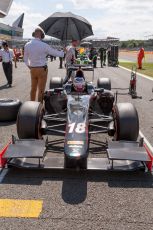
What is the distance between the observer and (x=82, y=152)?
4.31 meters

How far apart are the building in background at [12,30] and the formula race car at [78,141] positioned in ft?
298

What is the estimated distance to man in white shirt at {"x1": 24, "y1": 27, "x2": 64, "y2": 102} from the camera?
777 cm

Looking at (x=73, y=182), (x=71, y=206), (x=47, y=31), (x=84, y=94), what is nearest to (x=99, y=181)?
(x=73, y=182)

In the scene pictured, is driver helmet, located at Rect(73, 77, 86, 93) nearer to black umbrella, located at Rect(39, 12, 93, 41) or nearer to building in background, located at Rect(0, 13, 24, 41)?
black umbrella, located at Rect(39, 12, 93, 41)

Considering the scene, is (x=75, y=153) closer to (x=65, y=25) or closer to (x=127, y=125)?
(x=127, y=125)

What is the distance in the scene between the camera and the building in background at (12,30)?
333 ft

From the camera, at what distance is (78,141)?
452 cm

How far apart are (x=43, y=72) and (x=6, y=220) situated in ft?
17.0

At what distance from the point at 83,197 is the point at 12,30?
117 meters

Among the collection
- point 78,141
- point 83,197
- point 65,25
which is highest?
point 65,25

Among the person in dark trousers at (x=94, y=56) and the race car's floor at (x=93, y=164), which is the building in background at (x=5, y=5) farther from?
the race car's floor at (x=93, y=164)

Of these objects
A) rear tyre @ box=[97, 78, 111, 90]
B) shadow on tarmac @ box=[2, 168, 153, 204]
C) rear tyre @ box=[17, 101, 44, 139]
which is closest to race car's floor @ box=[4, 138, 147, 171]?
shadow on tarmac @ box=[2, 168, 153, 204]

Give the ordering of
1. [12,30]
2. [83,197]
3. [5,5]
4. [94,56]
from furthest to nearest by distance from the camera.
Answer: [12,30], [5,5], [94,56], [83,197]

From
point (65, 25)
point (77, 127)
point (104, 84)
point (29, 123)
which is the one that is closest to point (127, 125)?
point (77, 127)
